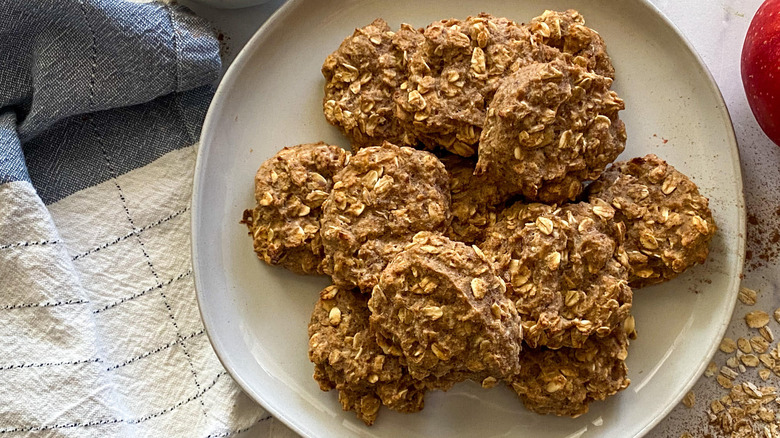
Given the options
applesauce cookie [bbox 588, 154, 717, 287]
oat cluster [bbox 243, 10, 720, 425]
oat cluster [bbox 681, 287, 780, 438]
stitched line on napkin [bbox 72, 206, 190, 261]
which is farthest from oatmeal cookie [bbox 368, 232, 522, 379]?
oat cluster [bbox 681, 287, 780, 438]

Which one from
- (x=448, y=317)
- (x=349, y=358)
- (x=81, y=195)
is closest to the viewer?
(x=448, y=317)

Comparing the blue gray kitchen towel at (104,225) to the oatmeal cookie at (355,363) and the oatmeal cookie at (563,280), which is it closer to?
the oatmeal cookie at (355,363)

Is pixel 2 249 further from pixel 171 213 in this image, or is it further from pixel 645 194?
pixel 645 194

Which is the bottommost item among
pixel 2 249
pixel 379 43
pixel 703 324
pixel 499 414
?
pixel 499 414

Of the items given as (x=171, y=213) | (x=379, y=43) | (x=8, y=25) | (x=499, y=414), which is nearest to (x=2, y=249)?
(x=171, y=213)

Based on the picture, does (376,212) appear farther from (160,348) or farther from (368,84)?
(160,348)

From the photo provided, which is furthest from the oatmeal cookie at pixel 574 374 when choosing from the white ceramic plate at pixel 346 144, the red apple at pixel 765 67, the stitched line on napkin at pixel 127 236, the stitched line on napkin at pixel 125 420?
the stitched line on napkin at pixel 127 236

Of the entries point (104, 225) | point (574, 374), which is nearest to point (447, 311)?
point (574, 374)
